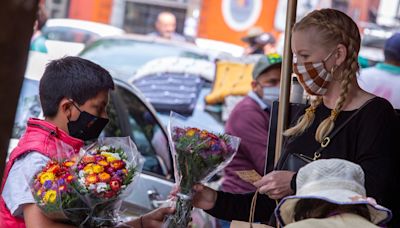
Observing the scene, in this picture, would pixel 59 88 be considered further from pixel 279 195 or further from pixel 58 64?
pixel 279 195

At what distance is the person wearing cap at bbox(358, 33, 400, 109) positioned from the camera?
635 centimetres

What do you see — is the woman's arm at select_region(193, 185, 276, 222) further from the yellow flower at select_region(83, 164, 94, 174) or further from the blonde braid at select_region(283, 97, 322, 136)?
the yellow flower at select_region(83, 164, 94, 174)

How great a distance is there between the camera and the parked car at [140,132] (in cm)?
596

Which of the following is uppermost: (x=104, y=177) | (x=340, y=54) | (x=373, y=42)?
(x=340, y=54)

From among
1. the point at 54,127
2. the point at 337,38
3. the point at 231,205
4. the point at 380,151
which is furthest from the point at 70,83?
the point at 380,151

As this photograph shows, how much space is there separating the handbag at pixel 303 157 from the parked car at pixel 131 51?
17.8 ft

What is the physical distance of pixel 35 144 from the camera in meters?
3.19

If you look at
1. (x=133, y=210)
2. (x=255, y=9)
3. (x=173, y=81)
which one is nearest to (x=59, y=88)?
(x=133, y=210)

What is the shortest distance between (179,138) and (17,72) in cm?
167

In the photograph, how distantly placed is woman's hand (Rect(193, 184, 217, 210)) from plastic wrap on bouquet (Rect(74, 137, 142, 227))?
34 cm

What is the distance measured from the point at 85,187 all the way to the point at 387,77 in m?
3.98

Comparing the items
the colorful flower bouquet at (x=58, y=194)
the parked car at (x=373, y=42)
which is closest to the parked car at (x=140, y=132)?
the colorful flower bouquet at (x=58, y=194)

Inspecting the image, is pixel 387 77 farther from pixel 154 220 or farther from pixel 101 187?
pixel 101 187

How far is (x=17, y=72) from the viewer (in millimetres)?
1801
